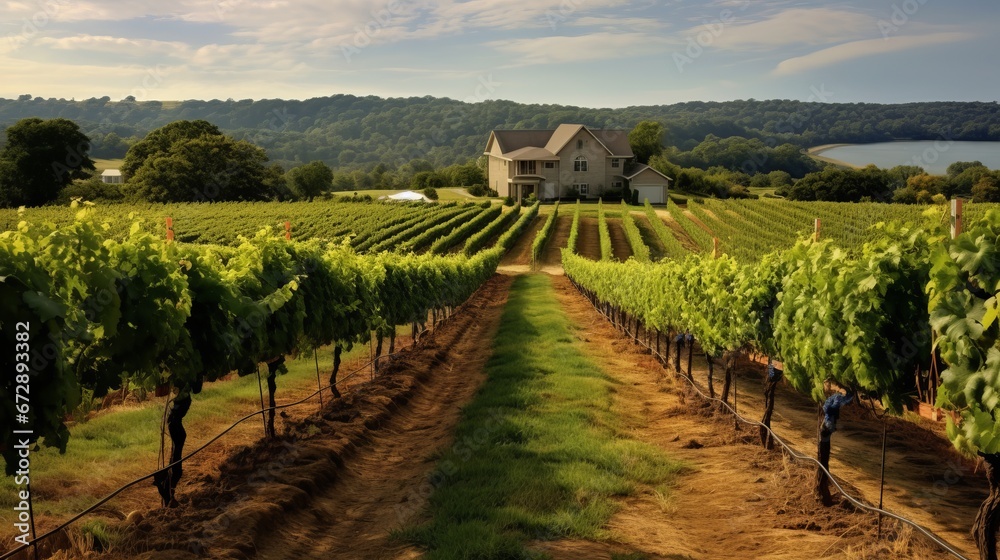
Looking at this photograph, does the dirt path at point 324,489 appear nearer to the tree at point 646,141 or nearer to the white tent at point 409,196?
the white tent at point 409,196

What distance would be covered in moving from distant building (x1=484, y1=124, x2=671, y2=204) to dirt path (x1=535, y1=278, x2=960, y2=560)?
77.4 metres

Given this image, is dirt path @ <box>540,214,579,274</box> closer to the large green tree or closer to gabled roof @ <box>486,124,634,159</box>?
gabled roof @ <box>486,124,634,159</box>

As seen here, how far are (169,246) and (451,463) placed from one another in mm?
4158

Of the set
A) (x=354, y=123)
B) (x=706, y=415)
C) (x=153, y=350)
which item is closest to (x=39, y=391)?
(x=153, y=350)

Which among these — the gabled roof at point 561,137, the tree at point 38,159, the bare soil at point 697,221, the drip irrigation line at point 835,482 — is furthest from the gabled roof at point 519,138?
the drip irrigation line at point 835,482

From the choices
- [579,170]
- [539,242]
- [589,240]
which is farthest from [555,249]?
[579,170]

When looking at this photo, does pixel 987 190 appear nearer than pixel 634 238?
Yes

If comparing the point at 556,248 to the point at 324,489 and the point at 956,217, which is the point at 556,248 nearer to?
the point at 324,489

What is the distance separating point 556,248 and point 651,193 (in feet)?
101

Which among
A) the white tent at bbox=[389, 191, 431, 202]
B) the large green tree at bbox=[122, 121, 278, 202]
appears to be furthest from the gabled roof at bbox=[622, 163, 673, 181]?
the large green tree at bbox=[122, 121, 278, 202]

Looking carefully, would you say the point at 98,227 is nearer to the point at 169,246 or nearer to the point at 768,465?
the point at 169,246

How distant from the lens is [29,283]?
5176 mm

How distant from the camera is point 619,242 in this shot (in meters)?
62.8

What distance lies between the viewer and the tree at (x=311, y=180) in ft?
333
